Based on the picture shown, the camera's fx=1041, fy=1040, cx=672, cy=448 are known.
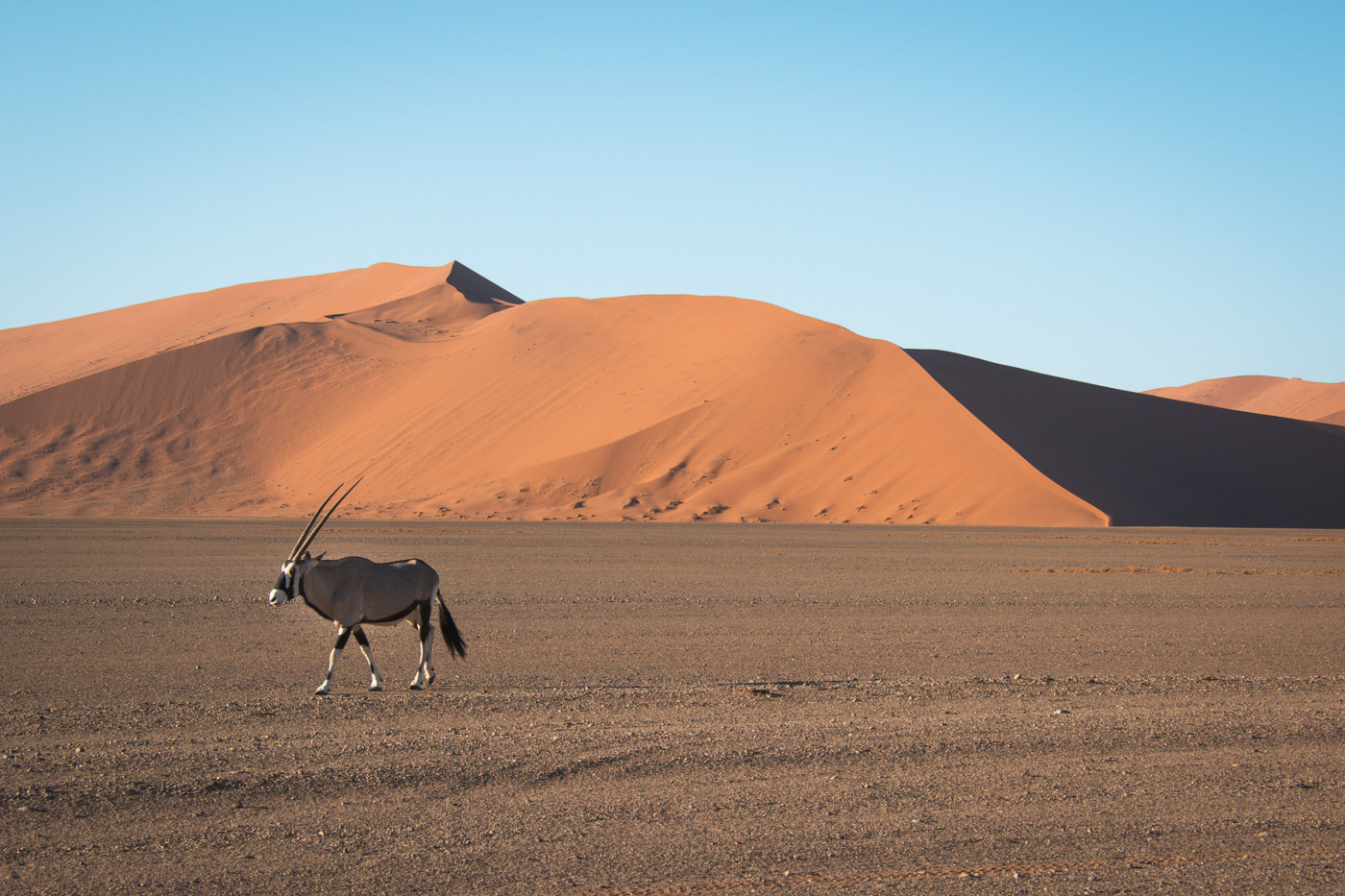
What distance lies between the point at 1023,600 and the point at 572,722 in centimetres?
1146

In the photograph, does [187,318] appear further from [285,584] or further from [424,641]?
[285,584]

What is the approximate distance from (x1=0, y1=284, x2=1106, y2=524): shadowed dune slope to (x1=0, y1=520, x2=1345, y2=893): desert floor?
99.8 feet

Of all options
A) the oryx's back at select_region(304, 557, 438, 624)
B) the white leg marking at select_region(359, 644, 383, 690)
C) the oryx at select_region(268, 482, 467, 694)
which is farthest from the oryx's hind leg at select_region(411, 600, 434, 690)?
the white leg marking at select_region(359, 644, 383, 690)

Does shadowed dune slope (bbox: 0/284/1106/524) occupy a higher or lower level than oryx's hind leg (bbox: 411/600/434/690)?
higher

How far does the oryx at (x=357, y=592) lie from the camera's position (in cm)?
805

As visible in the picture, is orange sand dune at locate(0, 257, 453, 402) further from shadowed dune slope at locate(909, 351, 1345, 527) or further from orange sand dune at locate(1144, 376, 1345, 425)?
orange sand dune at locate(1144, 376, 1345, 425)

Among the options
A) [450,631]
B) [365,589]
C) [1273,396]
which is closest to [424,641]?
[450,631]

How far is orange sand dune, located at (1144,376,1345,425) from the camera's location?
142375mm

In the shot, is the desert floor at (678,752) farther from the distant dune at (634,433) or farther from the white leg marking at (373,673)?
the distant dune at (634,433)

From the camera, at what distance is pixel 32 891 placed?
4.41 m

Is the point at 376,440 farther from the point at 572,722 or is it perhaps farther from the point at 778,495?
the point at 572,722

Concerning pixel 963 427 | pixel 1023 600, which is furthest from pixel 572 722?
pixel 963 427

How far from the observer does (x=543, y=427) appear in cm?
5909

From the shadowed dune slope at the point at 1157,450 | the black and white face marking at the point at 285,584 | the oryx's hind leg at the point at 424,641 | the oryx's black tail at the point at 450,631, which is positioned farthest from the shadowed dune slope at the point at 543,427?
the black and white face marking at the point at 285,584
